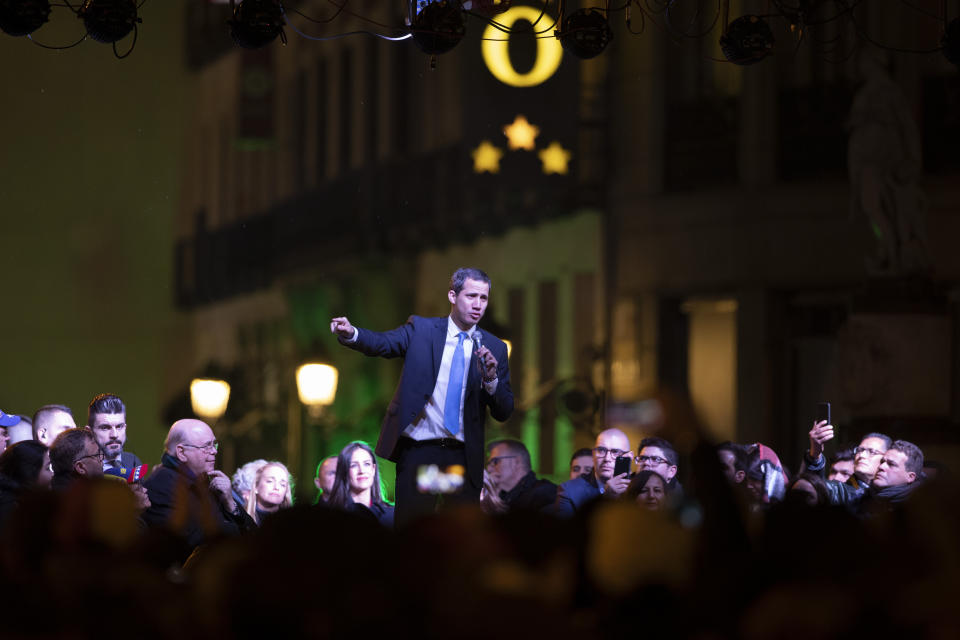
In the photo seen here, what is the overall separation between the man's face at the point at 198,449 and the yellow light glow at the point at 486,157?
10.8 m

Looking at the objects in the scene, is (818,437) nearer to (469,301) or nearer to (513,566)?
(469,301)

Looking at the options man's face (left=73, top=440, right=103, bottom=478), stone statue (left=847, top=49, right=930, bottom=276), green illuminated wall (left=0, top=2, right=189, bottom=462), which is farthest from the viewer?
green illuminated wall (left=0, top=2, right=189, bottom=462)

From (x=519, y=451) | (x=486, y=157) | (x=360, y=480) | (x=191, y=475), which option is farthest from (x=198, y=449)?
(x=486, y=157)

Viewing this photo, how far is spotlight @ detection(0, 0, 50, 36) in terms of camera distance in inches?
273

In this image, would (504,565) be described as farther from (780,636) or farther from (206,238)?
(206,238)

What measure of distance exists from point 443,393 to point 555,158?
10517 millimetres

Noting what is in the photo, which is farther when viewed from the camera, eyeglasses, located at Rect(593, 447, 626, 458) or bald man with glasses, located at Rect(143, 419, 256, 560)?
Answer: eyeglasses, located at Rect(593, 447, 626, 458)

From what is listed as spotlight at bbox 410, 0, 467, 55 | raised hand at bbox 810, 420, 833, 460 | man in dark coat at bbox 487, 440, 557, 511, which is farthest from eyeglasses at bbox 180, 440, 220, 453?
raised hand at bbox 810, 420, 833, 460

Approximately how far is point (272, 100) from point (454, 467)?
51.3ft

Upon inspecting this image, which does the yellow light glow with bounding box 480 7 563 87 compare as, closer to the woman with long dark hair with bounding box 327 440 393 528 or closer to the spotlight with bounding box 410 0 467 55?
the spotlight with bounding box 410 0 467 55

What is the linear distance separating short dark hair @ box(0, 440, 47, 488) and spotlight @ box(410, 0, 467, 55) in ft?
11.2

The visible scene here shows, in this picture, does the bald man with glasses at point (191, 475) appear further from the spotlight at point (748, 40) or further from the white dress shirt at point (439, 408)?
the spotlight at point (748, 40)

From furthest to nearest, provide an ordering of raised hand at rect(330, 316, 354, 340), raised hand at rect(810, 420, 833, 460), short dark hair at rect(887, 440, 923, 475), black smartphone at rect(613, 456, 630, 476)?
raised hand at rect(810, 420, 833, 460)
short dark hair at rect(887, 440, 923, 475)
black smartphone at rect(613, 456, 630, 476)
raised hand at rect(330, 316, 354, 340)

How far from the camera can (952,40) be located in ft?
26.0
